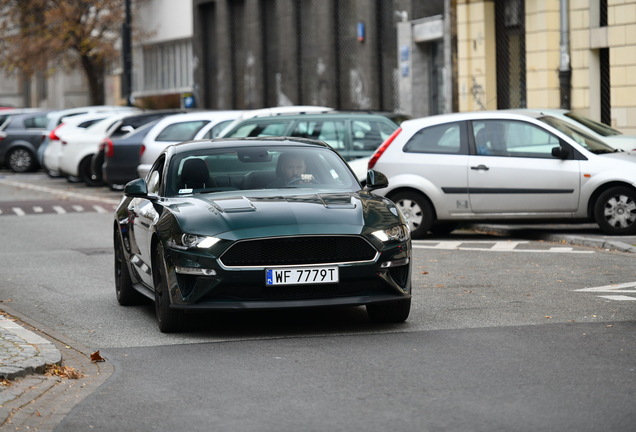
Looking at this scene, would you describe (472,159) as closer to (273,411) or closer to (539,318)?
(539,318)

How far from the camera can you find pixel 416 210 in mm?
17281

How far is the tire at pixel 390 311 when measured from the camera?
32.7 ft

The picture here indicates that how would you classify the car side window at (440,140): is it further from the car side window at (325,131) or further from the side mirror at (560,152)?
the car side window at (325,131)

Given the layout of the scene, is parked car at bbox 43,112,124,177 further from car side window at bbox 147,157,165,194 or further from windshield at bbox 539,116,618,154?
car side window at bbox 147,157,165,194

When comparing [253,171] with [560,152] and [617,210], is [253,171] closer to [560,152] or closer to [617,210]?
[560,152]

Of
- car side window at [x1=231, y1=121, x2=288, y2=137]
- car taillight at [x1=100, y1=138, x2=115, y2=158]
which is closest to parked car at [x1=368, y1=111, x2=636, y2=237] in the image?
car side window at [x1=231, y1=121, x2=288, y2=137]

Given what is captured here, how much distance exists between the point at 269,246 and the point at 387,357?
128 cm

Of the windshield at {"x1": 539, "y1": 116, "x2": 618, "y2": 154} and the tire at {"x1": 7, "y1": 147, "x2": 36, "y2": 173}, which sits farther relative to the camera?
the tire at {"x1": 7, "y1": 147, "x2": 36, "y2": 173}

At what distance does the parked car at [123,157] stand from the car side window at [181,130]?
1.06m

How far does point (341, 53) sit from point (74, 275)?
25762 millimetres

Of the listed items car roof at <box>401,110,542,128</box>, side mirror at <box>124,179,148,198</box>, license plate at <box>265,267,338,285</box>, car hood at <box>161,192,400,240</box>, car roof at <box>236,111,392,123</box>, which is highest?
car roof at <box>236,111,392,123</box>

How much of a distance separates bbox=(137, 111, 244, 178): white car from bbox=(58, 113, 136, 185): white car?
5.60m

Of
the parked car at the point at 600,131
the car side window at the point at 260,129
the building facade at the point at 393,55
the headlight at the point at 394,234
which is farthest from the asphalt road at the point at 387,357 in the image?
the building facade at the point at 393,55

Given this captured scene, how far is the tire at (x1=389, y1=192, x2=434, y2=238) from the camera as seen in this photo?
17219mm
